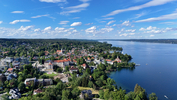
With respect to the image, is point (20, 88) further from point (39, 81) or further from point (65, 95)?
point (65, 95)

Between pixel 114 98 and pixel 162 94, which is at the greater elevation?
pixel 114 98

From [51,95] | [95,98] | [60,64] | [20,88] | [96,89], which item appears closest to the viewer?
[51,95]

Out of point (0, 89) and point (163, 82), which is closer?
point (0, 89)

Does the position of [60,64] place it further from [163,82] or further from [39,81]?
[163,82]

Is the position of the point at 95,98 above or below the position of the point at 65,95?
below

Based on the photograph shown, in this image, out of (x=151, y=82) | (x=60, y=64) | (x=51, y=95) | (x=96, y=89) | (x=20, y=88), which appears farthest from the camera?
(x=60, y=64)

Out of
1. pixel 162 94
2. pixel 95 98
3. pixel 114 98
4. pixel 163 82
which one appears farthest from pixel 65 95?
pixel 163 82

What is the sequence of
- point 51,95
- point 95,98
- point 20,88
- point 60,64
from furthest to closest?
1. point 60,64
2. point 20,88
3. point 95,98
4. point 51,95

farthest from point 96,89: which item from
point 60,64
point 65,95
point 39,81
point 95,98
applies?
point 60,64

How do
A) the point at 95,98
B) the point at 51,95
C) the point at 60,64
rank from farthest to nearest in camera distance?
1. the point at 60,64
2. the point at 95,98
3. the point at 51,95
